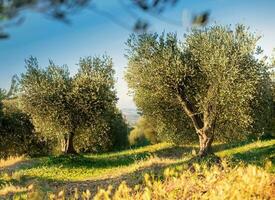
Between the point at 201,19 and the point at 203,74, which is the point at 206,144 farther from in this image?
the point at 201,19

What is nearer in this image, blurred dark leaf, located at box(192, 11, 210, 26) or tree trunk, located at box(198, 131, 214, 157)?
blurred dark leaf, located at box(192, 11, 210, 26)

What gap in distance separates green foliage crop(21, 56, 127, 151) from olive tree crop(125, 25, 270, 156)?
6550 millimetres

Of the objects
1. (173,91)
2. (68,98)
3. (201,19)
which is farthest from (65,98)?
(201,19)

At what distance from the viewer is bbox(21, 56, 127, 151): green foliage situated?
36844 mm

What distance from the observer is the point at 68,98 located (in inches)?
1442

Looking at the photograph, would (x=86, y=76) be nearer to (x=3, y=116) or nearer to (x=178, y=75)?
(x=178, y=75)

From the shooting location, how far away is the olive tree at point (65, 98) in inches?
1451

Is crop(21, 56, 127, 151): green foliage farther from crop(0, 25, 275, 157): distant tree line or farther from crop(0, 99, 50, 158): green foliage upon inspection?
crop(0, 99, 50, 158): green foliage

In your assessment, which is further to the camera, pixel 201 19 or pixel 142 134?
pixel 142 134

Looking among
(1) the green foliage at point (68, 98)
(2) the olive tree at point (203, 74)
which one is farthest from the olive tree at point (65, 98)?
(2) the olive tree at point (203, 74)

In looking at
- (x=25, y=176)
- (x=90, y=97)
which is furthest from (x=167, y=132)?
(x=25, y=176)

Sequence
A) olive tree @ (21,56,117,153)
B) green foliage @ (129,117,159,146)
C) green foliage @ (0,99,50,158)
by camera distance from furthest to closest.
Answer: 1. green foliage @ (129,117,159,146)
2. green foliage @ (0,99,50,158)
3. olive tree @ (21,56,117,153)

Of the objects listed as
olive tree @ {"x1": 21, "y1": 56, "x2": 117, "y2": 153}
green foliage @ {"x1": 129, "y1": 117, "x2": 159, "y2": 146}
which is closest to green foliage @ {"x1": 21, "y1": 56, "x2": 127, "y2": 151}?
olive tree @ {"x1": 21, "y1": 56, "x2": 117, "y2": 153}

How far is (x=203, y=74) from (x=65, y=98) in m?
11.9
